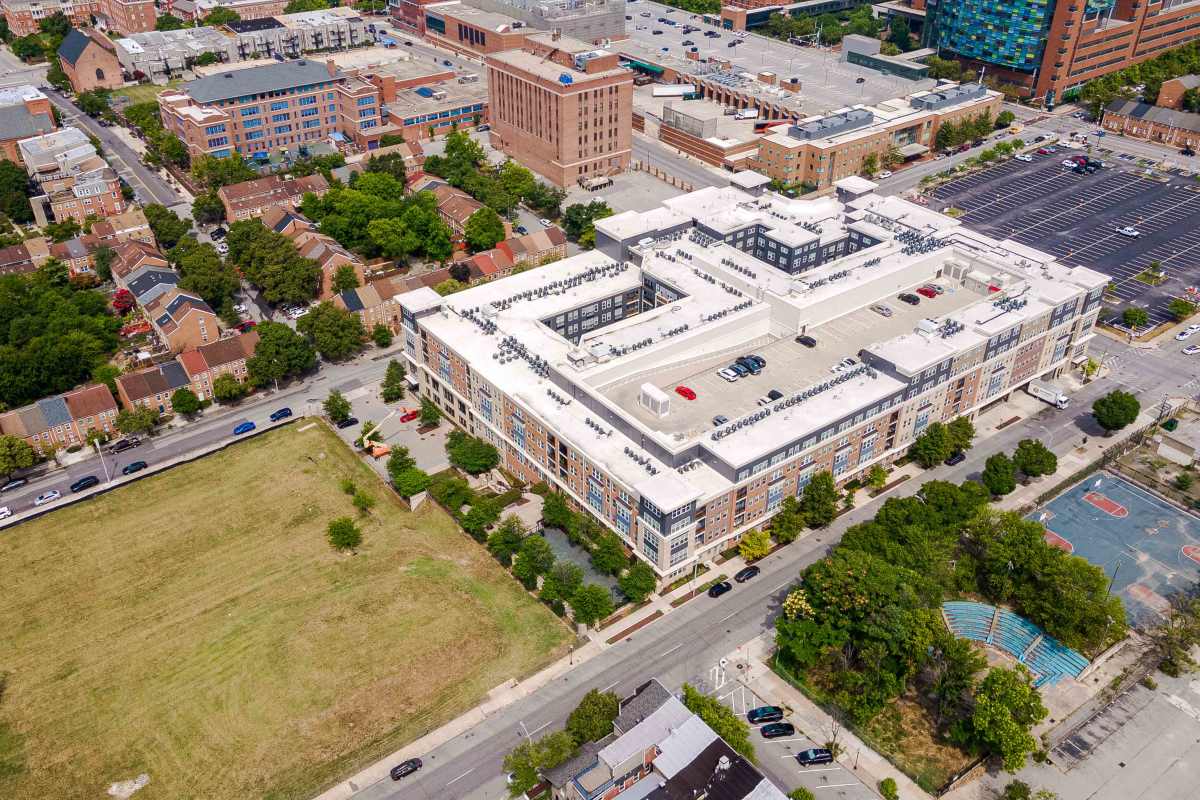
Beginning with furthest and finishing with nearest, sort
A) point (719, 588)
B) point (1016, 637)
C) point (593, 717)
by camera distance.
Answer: point (719, 588) → point (1016, 637) → point (593, 717)

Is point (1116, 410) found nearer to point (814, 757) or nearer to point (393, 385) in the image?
point (814, 757)

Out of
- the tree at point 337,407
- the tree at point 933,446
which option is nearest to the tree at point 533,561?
the tree at point 337,407

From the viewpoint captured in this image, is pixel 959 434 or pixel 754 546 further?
pixel 959 434

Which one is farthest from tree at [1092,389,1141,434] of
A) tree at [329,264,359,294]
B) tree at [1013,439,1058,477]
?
tree at [329,264,359,294]

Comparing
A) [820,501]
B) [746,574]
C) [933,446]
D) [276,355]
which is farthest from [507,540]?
[933,446]

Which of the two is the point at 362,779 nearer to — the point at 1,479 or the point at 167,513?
the point at 167,513

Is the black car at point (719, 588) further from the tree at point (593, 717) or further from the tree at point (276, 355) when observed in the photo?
the tree at point (276, 355)

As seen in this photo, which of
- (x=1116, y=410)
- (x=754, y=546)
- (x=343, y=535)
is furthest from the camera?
(x=1116, y=410)
